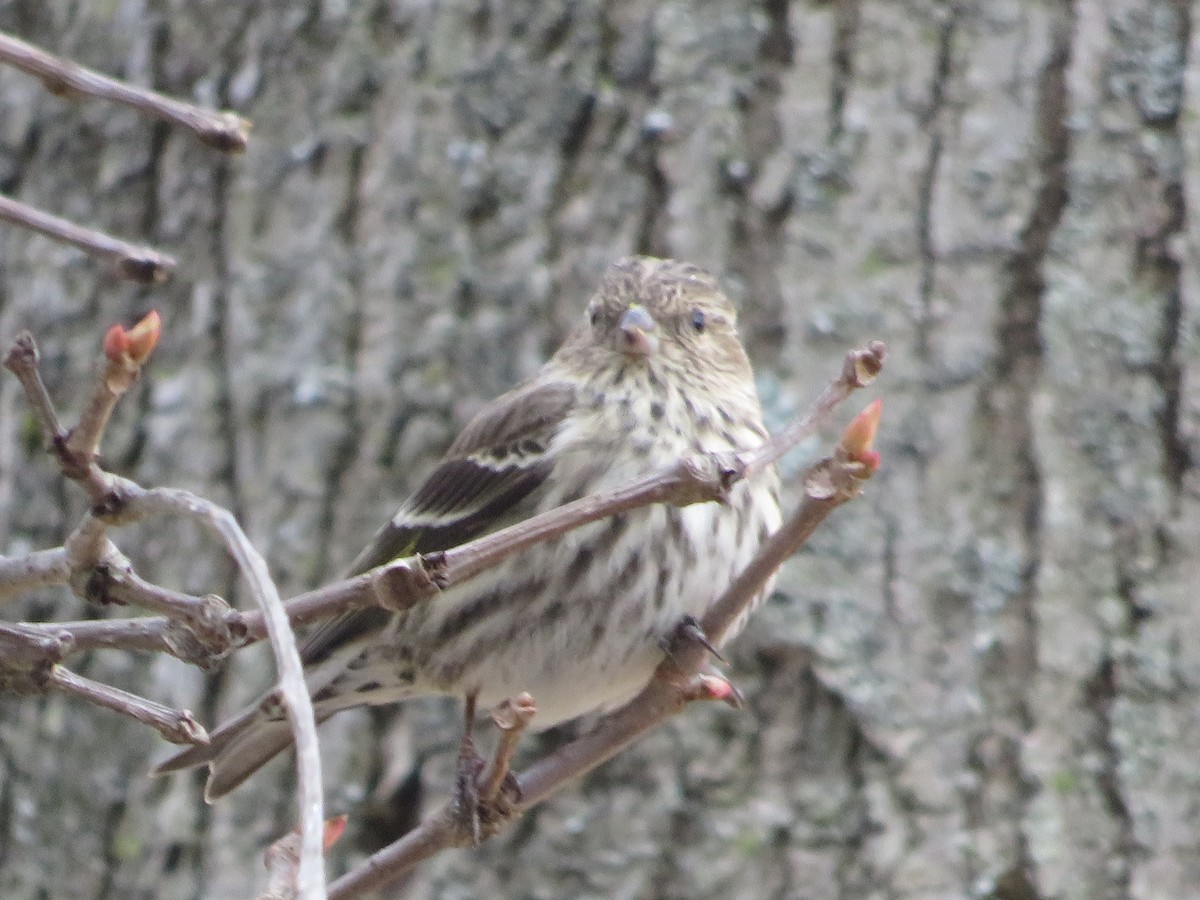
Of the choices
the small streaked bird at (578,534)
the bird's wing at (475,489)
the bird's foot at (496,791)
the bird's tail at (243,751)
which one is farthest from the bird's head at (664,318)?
the bird's foot at (496,791)

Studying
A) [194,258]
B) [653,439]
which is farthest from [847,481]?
[194,258]

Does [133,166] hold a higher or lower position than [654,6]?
lower

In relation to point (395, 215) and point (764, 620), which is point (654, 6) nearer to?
point (395, 215)

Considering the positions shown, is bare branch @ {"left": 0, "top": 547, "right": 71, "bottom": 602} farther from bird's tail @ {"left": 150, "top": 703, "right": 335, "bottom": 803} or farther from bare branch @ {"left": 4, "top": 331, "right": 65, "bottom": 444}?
bird's tail @ {"left": 150, "top": 703, "right": 335, "bottom": 803}

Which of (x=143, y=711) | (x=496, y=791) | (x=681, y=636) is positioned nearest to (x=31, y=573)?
(x=143, y=711)

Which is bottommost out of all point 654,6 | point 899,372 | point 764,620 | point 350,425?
point 764,620

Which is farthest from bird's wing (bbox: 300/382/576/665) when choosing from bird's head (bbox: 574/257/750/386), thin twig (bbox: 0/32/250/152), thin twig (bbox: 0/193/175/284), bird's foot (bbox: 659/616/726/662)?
thin twig (bbox: 0/32/250/152)

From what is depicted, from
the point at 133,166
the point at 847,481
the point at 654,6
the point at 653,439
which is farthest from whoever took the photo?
the point at 133,166
